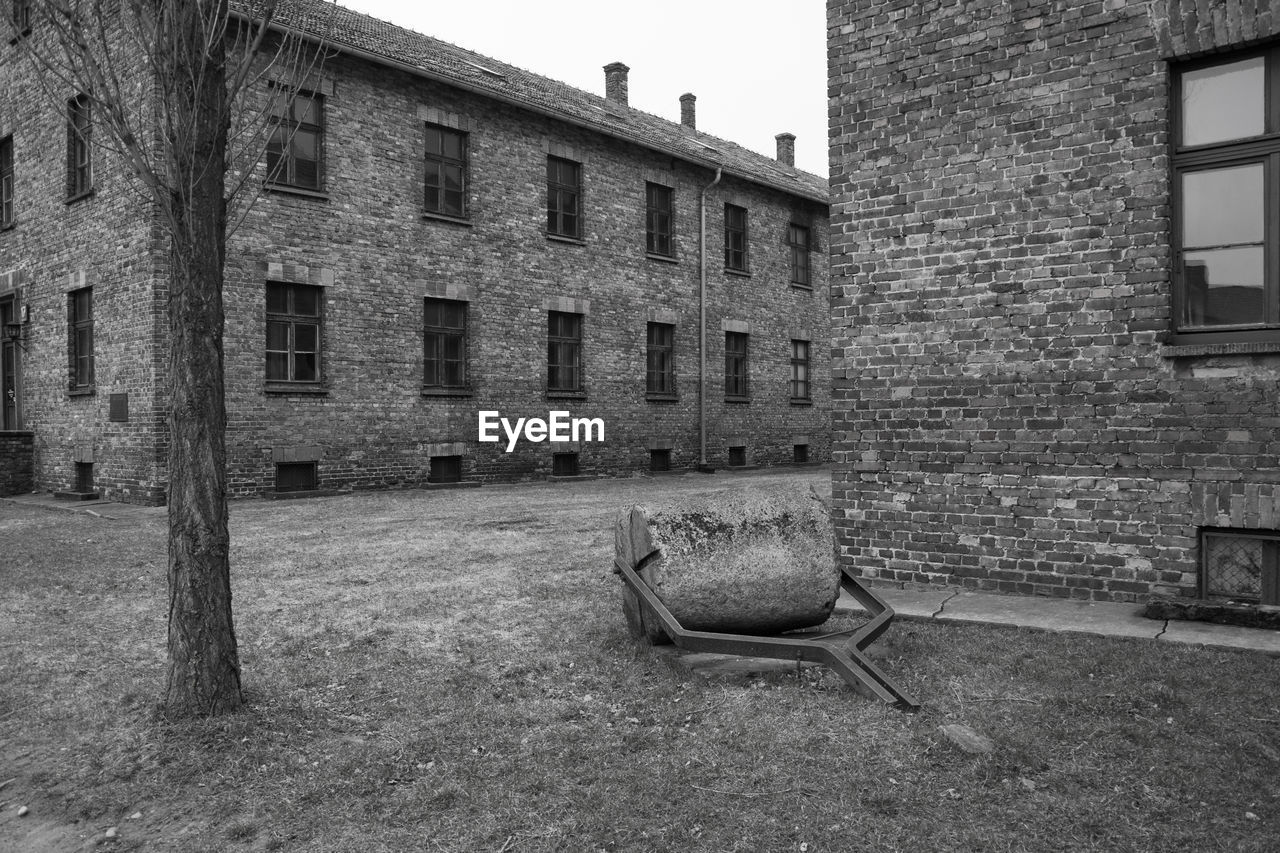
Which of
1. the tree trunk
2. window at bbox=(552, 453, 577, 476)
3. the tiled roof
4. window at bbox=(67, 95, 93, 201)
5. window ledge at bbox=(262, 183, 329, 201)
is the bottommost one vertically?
window at bbox=(552, 453, 577, 476)

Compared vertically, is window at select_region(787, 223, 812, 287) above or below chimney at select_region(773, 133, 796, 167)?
below

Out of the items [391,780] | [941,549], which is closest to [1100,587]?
[941,549]

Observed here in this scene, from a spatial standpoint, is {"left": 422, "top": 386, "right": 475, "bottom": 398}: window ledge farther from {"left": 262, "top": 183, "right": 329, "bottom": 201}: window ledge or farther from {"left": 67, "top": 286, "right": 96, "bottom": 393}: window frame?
{"left": 67, "top": 286, "right": 96, "bottom": 393}: window frame

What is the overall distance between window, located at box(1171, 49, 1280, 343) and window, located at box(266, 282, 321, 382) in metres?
12.8

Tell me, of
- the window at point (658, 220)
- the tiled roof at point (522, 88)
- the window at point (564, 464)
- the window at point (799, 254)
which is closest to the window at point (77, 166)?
the tiled roof at point (522, 88)

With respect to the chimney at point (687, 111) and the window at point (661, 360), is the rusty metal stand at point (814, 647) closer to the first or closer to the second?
the window at point (661, 360)

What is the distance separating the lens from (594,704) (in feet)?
14.2

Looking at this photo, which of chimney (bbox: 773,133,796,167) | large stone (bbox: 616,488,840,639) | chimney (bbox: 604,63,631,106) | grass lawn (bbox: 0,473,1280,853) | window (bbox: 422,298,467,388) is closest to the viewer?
grass lawn (bbox: 0,473,1280,853)

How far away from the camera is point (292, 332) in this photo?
15031 millimetres

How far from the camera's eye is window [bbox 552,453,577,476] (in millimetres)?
19156

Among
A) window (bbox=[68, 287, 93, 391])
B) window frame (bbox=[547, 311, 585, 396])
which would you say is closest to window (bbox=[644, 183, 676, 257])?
window frame (bbox=[547, 311, 585, 396])

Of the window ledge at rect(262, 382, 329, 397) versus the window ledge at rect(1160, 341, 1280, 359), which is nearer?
the window ledge at rect(1160, 341, 1280, 359)

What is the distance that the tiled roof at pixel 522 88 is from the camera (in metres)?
15.9

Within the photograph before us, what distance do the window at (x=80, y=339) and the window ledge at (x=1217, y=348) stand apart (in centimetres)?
1553
